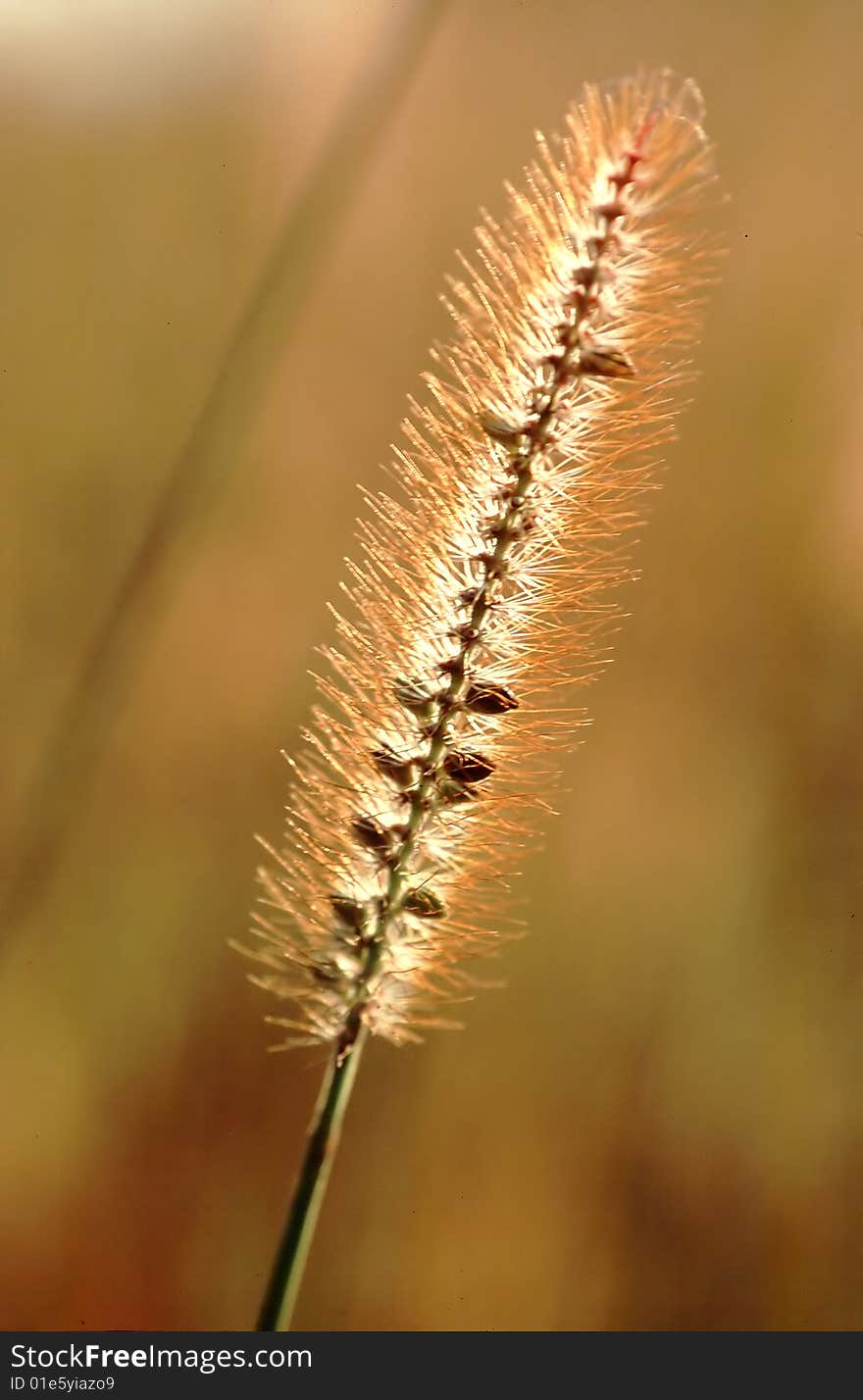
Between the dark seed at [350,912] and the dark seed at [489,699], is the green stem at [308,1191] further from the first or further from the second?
the dark seed at [489,699]

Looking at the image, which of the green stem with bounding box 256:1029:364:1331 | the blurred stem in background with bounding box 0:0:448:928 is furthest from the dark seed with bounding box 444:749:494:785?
the blurred stem in background with bounding box 0:0:448:928

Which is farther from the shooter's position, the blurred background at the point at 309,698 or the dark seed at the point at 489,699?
the blurred background at the point at 309,698

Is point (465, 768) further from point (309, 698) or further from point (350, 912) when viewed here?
point (309, 698)

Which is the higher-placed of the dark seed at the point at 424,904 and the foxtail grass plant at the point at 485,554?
the foxtail grass plant at the point at 485,554

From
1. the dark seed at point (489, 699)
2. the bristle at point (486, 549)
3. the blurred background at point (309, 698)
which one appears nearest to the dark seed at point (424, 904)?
the bristle at point (486, 549)

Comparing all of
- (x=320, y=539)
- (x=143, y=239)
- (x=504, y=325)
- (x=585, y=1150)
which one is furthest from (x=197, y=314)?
(x=585, y=1150)

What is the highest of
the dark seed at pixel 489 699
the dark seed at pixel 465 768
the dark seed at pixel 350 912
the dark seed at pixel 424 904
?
the dark seed at pixel 489 699

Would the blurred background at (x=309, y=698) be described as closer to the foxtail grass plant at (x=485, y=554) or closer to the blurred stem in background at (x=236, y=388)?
the blurred stem in background at (x=236, y=388)

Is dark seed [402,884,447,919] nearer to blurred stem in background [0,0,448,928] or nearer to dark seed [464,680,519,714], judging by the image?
dark seed [464,680,519,714]
